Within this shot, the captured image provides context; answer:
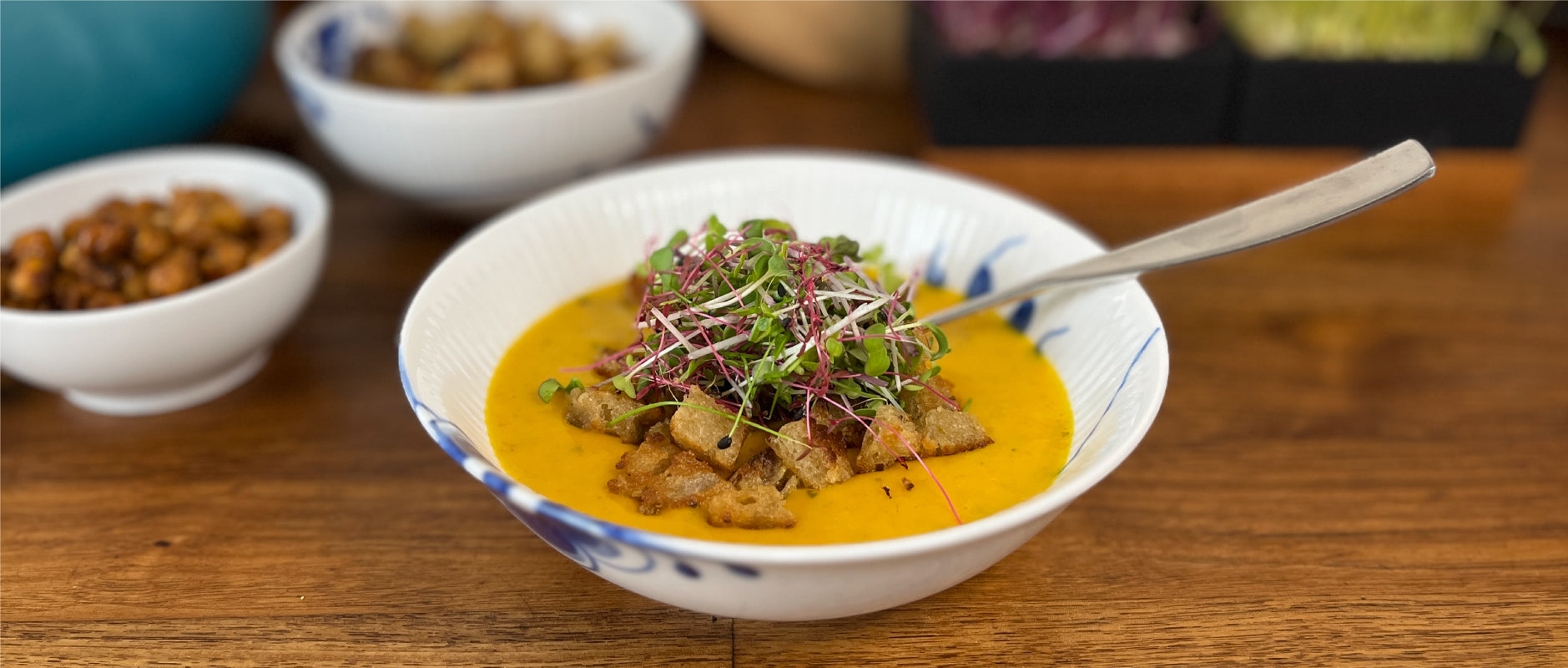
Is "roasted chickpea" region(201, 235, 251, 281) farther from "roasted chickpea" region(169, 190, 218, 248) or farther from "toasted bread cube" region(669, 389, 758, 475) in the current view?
"toasted bread cube" region(669, 389, 758, 475)

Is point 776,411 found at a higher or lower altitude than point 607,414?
higher

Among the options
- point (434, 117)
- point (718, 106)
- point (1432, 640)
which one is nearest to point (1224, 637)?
point (1432, 640)

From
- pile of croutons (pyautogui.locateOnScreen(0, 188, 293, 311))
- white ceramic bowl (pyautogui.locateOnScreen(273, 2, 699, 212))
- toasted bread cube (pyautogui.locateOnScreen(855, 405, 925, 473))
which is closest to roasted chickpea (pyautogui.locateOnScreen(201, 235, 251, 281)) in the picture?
pile of croutons (pyautogui.locateOnScreen(0, 188, 293, 311))

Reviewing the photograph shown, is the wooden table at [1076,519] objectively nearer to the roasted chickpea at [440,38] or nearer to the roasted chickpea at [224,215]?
the roasted chickpea at [224,215]

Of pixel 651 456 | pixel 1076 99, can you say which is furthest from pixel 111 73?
pixel 1076 99

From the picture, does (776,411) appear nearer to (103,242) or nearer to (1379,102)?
(103,242)

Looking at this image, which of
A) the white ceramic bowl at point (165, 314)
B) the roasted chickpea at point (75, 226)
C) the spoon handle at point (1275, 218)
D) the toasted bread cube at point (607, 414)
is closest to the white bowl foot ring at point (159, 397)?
the white ceramic bowl at point (165, 314)
